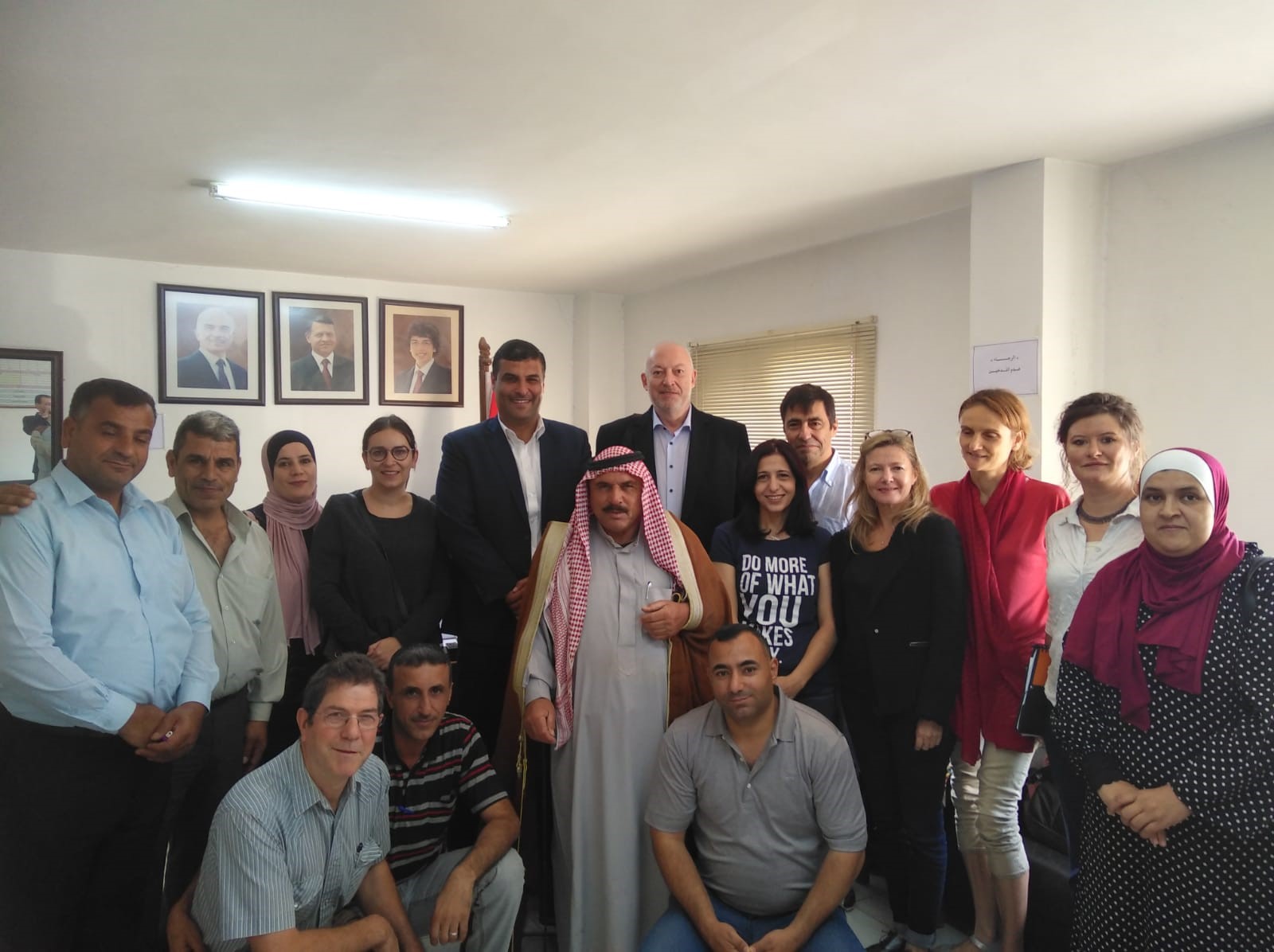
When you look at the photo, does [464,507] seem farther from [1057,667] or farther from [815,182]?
[815,182]

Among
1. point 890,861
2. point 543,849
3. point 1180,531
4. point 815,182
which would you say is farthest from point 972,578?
point 815,182

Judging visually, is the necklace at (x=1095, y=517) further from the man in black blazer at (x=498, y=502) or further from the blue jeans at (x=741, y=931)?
the man in black blazer at (x=498, y=502)

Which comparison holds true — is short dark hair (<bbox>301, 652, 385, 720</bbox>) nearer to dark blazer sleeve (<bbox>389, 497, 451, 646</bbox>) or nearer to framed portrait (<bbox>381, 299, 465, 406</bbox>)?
dark blazer sleeve (<bbox>389, 497, 451, 646</bbox>)

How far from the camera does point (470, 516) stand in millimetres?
2762

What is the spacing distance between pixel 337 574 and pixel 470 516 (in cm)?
47

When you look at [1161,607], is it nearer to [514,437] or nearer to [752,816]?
[752,816]

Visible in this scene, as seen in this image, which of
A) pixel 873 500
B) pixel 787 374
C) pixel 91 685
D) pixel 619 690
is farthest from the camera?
pixel 787 374

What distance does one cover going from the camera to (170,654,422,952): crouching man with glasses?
174 centimetres

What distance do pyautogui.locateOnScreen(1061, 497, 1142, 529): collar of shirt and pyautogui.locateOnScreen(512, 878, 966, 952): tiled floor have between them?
1.46 meters

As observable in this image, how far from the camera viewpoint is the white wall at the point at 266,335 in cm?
548

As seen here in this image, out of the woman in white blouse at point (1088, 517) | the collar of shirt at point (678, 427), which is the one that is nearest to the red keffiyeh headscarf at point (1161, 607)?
the woman in white blouse at point (1088, 517)

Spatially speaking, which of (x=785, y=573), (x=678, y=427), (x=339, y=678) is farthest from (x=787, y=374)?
(x=339, y=678)

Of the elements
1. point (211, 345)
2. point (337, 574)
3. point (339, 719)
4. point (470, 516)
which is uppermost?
point (211, 345)

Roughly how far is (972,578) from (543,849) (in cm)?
163
